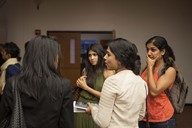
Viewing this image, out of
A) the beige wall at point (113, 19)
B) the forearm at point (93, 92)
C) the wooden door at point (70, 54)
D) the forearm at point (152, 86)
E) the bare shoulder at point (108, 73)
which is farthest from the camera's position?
the wooden door at point (70, 54)

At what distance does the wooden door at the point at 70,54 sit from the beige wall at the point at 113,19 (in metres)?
0.26

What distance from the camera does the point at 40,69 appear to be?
1463 mm

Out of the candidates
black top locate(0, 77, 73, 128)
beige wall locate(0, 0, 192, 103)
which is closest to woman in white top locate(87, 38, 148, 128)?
black top locate(0, 77, 73, 128)

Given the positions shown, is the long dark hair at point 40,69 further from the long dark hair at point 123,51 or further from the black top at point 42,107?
the long dark hair at point 123,51

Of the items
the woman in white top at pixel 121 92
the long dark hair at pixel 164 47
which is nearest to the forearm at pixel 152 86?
the long dark hair at pixel 164 47

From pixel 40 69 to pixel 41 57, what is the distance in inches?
2.7

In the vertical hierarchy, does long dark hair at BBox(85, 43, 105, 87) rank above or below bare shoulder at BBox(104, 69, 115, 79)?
above

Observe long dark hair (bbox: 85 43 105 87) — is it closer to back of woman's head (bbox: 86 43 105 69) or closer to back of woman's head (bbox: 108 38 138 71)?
back of woman's head (bbox: 86 43 105 69)

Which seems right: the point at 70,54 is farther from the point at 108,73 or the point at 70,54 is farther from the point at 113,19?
the point at 108,73

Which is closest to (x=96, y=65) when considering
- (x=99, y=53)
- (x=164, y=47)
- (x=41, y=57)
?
(x=99, y=53)

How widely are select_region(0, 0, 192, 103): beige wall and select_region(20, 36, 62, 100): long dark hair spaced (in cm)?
613

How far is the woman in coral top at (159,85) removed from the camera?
1.98 m

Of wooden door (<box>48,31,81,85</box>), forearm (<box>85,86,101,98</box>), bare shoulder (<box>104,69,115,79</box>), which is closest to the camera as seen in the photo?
forearm (<box>85,86,101,98</box>)

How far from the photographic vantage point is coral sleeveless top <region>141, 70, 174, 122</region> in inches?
79.0
